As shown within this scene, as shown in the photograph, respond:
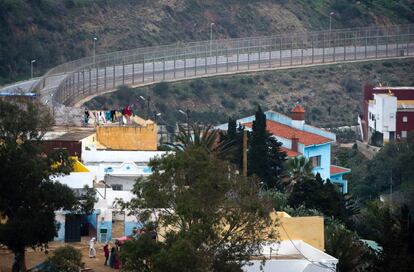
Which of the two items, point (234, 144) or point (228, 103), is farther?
point (228, 103)

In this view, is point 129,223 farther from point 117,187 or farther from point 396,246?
point 396,246

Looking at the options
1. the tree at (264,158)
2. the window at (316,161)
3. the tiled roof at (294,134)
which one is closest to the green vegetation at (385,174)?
the window at (316,161)

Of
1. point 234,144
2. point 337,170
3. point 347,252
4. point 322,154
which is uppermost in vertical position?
point 234,144

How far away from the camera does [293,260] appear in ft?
118

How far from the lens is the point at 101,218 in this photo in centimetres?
3916

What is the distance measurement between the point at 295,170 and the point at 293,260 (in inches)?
750

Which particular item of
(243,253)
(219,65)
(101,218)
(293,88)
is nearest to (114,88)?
(219,65)

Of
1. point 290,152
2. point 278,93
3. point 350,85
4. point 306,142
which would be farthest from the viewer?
point 350,85

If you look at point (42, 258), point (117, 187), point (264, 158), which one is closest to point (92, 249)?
point (42, 258)

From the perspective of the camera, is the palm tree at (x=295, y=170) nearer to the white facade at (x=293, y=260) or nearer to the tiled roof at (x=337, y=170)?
the tiled roof at (x=337, y=170)

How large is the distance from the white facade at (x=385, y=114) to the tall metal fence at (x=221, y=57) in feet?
42.2

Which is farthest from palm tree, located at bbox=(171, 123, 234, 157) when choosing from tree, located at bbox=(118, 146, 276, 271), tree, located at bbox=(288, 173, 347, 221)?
tree, located at bbox=(118, 146, 276, 271)

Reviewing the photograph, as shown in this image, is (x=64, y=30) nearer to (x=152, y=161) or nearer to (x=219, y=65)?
(x=219, y=65)

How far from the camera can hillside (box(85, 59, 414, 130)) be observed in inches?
3713
